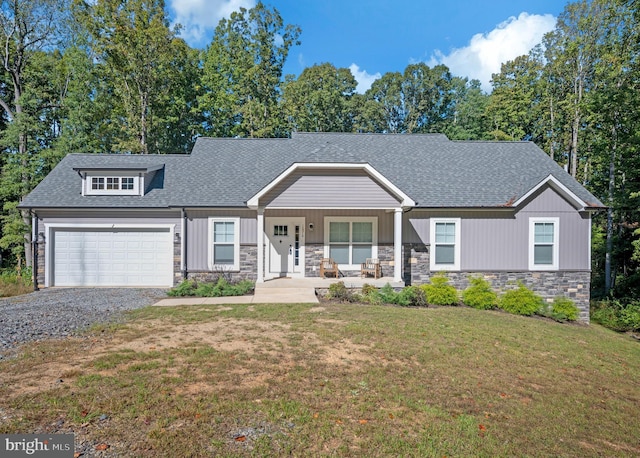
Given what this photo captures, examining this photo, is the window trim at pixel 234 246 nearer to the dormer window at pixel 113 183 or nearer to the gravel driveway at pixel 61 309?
the gravel driveway at pixel 61 309

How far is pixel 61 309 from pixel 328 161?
8843mm

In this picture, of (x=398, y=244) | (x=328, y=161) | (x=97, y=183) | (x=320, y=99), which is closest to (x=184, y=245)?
(x=97, y=183)

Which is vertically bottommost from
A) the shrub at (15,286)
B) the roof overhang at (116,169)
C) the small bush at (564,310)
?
the small bush at (564,310)

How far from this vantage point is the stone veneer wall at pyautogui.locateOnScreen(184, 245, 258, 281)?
43.5ft

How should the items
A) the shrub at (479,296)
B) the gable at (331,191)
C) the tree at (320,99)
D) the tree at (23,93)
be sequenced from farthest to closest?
the tree at (320,99) < the tree at (23,93) < the gable at (331,191) < the shrub at (479,296)

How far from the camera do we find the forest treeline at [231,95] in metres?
17.6

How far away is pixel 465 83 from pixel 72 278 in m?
40.6

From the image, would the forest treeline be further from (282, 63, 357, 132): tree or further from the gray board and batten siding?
the gray board and batten siding

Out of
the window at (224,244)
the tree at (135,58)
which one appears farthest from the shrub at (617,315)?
the tree at (135,58)

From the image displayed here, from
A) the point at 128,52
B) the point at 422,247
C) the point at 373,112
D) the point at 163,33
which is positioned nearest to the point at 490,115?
the point at 373,112

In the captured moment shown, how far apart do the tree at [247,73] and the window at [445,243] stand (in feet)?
53.7

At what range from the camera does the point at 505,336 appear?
8164mm

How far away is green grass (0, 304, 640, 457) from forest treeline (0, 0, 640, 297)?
11.9 metres

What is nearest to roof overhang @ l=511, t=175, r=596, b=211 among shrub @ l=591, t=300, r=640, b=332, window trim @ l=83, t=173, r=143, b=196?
shrub @ l=591, t=300, r=640, b=332
